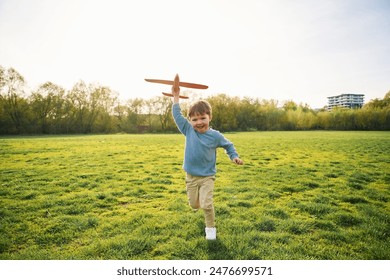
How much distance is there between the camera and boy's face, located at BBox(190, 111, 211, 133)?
161 inches

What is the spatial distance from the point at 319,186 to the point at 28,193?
7960 mm

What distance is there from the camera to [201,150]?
4098 millimetres

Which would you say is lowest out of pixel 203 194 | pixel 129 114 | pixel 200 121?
pixel 203 194

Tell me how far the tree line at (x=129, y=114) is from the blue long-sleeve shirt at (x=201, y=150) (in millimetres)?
40158

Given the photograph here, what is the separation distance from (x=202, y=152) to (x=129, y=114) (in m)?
64.0

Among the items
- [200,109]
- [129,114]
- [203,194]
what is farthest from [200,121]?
[129,114]

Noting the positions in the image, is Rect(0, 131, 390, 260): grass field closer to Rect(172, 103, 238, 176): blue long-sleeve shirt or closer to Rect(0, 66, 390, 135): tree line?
Rect(172, 103, 238, 176): blue long-sleeve shirt

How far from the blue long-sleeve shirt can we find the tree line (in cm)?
4016

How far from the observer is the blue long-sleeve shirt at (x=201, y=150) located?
13.5 ft

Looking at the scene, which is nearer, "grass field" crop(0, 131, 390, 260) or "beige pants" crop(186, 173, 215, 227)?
"grass field" crop(0, 131, 390, 260)

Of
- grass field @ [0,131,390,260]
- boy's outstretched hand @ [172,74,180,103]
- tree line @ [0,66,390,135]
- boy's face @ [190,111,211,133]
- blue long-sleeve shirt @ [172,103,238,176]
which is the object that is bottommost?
grass field @ [0,131,390,260]

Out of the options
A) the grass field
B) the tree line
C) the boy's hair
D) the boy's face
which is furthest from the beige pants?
the tree line

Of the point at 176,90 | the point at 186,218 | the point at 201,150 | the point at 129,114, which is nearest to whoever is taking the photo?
the point at 176,90

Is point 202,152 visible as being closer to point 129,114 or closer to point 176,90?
point 176,90
